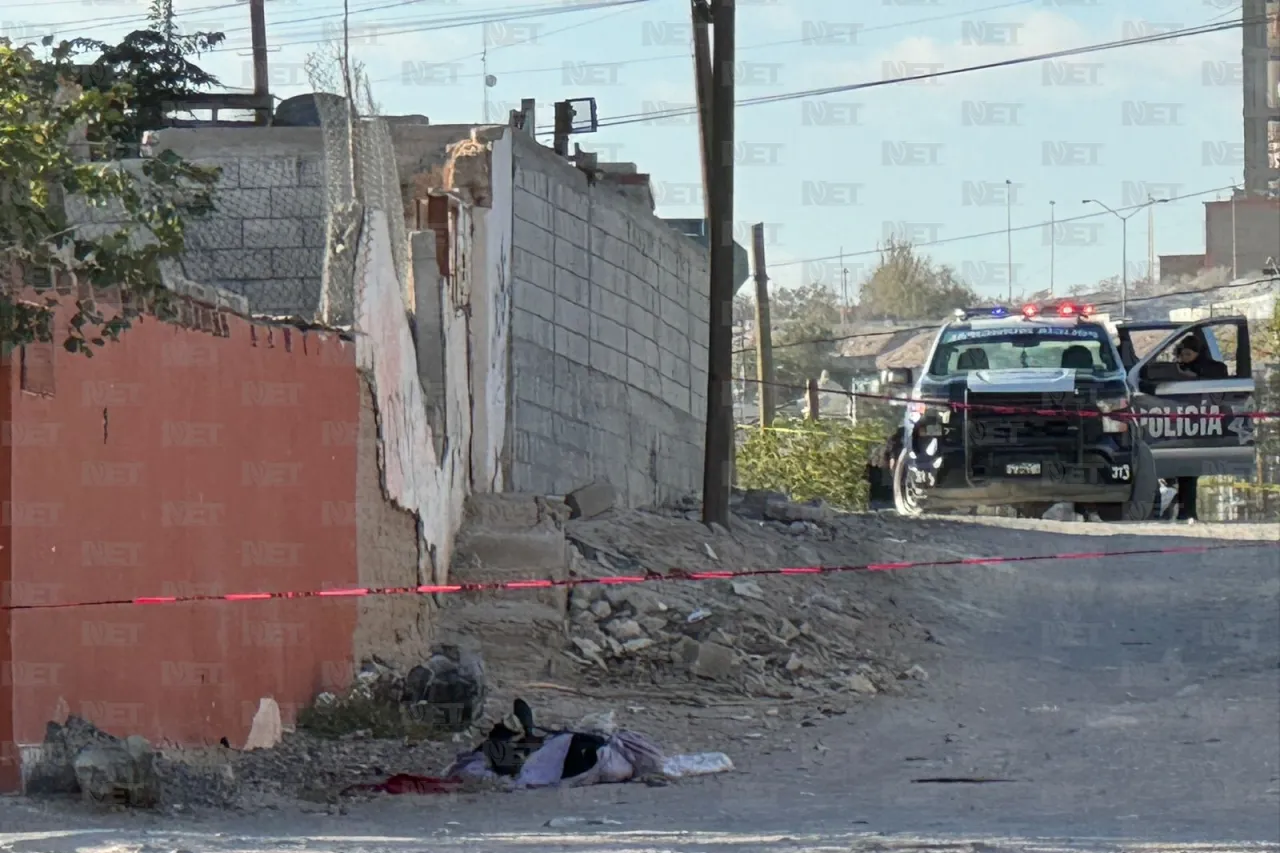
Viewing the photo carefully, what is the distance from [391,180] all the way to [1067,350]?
814 cm

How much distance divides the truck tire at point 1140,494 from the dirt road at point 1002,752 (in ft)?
2.07

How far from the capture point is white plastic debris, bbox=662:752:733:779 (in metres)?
9.20

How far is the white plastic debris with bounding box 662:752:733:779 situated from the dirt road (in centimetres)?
11

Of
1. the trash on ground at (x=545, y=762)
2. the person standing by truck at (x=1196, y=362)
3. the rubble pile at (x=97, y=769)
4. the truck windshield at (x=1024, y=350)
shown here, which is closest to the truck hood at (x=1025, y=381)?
the truck windshield at (x=1024, y=350)

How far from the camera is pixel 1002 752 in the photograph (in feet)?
33.7

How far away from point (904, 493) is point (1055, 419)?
2.08m

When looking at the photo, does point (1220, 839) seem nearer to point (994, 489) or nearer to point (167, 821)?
point (167, 821)

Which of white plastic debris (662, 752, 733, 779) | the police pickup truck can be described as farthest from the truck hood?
white plastic debris (662, 752, 733, 779)

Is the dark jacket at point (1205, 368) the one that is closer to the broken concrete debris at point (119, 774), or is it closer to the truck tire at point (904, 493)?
the truck tire at point (904, 493)

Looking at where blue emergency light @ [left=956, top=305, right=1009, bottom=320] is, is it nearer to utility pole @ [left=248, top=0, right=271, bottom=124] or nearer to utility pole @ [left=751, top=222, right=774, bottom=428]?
utility pole @ [left=751, top=222, right=774, bottom=428]

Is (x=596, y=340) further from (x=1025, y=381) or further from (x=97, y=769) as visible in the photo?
(x=97, y=769)

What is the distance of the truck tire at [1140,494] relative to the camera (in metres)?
17.8

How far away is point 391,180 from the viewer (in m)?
12.0

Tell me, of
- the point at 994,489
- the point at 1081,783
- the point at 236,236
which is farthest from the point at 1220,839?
the point at 994,489
